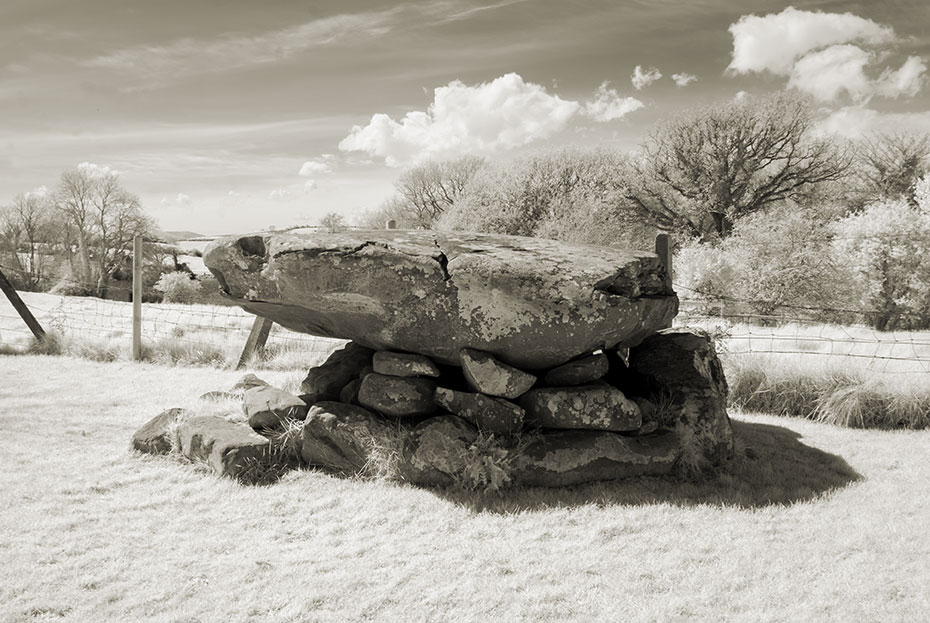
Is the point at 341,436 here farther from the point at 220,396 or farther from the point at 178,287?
the point at 178,287

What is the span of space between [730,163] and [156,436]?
1415 inches

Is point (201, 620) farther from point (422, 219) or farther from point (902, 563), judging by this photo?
point (422, 219)

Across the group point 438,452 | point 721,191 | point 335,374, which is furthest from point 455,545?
point 721,191

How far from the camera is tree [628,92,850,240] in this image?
34.5 m

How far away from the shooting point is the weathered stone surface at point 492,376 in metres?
5.80

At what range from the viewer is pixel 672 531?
480 cm

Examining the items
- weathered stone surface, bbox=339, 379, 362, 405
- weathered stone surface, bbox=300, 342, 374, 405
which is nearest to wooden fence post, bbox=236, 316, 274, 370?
weathered stone surface, bbox=300, 342, 374, 405

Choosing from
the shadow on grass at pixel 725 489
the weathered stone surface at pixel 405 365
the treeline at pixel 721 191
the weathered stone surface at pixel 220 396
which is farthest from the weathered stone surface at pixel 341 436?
the treeline at pixel 721 191

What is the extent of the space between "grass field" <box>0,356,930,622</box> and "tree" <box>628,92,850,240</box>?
30761 millimetres

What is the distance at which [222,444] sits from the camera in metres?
5.96

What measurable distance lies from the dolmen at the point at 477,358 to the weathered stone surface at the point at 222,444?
2 cm

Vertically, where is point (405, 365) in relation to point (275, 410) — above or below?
above

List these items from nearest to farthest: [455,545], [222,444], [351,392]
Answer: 1. [455,545]
2. [222,444]
3. [351,392]

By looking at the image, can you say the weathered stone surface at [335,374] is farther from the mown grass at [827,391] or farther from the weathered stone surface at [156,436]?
the mown grass at [827,391]
